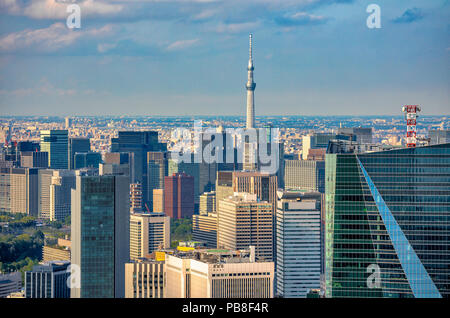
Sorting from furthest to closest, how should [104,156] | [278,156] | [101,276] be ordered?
[278,156] → [104,156] → [101,276]

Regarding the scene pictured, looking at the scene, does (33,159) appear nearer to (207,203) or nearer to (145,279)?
(207,203)

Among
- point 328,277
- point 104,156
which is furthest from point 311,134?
point 328,277

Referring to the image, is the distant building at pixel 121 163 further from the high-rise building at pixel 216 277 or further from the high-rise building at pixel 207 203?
the high-rise building at pixel 216 277

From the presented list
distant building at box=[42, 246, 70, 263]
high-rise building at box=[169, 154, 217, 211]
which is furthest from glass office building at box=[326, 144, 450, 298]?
high-rise building at box=[169, 154, 217, 211]
